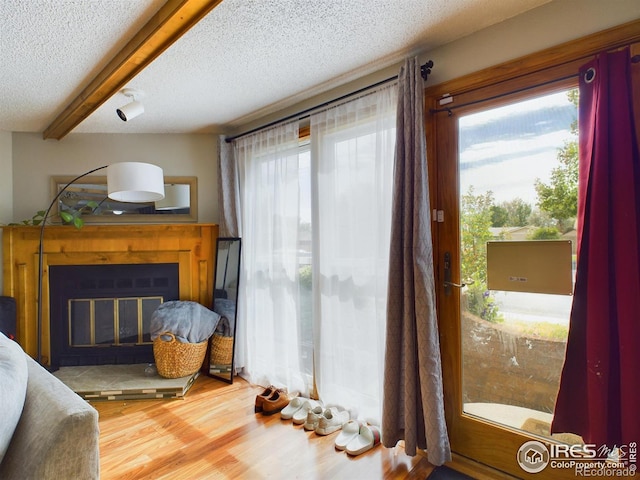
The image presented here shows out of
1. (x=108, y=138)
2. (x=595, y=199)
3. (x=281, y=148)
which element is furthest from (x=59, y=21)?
(x=595, y=199)

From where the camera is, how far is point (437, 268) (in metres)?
1.91

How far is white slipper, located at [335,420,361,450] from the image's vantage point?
1979 millimetres

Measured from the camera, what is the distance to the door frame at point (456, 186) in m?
1.57

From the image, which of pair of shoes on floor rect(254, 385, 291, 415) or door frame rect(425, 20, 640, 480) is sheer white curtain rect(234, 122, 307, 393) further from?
door frame rect(425, 20, 640, 480)

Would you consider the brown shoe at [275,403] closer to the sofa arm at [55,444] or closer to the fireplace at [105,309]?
the fireplace at [105,309]

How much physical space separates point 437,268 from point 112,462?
2.11 meters

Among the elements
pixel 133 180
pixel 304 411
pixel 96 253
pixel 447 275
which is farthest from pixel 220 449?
pixel 96 253

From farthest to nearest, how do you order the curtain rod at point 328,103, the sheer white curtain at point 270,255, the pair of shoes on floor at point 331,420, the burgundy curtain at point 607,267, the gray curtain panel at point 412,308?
the sheer white curtain at point 270,255
the pair of shoes on floor at point 331,420
the curtain rod at point 328,103
the gray curtain panel at point 412,308
the burgundy curtain at point 607,267

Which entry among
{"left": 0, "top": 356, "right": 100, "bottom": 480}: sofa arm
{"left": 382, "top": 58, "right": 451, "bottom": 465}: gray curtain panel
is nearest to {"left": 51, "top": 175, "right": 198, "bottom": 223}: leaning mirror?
{"left": 382, "top": 58, "right": 451, "bottom": 465}: gray curtain panel

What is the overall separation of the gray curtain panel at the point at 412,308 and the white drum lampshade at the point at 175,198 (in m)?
2.26

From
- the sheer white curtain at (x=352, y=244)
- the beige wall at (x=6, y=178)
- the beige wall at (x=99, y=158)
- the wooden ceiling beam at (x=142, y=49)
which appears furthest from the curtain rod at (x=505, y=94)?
the beige wall at (x=6, y=178)

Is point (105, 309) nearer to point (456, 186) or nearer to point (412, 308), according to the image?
point (412, 308)

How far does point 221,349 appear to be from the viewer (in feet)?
10.0

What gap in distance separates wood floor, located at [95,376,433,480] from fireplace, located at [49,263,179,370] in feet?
2.16
